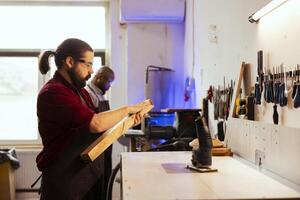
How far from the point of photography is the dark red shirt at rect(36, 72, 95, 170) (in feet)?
5.88

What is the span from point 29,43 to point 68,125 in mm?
3249

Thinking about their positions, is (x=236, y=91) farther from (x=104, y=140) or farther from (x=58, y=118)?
(x=58, y=118)

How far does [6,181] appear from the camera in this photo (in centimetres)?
423

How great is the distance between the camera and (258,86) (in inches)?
74.5

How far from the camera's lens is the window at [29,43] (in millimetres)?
4773

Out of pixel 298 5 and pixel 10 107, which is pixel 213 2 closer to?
pixel 298 5

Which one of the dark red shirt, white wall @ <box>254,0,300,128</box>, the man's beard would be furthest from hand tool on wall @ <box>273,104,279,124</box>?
the man's beard

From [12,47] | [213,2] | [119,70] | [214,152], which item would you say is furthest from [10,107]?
[214,152]

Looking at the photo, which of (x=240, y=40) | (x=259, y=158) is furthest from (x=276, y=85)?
(x=240, y=40)

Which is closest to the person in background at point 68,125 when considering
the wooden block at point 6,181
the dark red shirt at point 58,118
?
the dark red shirt at point 58,118

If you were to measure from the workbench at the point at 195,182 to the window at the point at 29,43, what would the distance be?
320 cm

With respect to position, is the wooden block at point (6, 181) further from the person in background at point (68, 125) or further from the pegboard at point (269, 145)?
the pegboard at point (269, 145)

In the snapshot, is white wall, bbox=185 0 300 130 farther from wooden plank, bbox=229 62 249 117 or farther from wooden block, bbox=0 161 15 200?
wooden block, bbox=0 161 15 200

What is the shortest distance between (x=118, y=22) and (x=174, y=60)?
840mm
